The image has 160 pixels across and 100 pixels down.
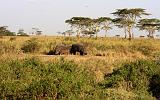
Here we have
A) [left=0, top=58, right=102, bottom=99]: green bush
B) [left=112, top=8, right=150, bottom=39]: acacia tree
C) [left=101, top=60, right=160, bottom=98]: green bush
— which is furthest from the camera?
[left=112, top=8, right=150, bottom=39]: acacia tree

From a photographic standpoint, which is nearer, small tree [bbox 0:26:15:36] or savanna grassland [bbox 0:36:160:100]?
savanna grassland [bbox 0:36:160:100]

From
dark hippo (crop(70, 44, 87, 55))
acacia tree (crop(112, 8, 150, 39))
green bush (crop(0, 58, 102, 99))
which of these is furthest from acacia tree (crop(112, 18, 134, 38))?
green bush (crop(0, 58, 102, 99))

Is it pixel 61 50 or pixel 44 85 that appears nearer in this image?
pixel 44 85

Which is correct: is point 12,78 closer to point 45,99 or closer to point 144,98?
point 45,99

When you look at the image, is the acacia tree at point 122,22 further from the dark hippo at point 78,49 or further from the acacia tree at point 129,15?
the dark hippo at point 78,49

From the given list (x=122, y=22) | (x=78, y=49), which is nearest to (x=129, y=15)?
(x=122, y=22)

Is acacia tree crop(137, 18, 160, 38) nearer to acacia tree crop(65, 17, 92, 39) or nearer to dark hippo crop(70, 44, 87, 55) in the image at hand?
acacia tree crop(65, 17, 92, 39)

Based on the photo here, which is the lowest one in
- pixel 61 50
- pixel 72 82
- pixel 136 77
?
pixel 136 77

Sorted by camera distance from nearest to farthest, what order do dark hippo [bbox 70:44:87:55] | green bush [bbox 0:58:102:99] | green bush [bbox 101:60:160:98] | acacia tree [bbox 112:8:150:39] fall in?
green bush [bbox 0:58:102:99] < green bush [bbox 101:60:160:98] < dark hippo [bbox 70:44:87:55] < acacia tree [bbox 112:8:150:39]

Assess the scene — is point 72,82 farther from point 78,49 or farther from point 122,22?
point 122,22

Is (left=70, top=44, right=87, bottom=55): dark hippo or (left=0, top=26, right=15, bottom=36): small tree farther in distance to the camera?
(left=0, top=26, right=15, bottom=36): small tree

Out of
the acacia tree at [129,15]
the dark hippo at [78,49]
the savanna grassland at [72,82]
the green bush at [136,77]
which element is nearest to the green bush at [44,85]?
the savanna grassland at [72,82]

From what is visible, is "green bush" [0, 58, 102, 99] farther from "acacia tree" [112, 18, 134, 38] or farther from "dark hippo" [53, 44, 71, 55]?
"acacia tree" [112, 18, 134, 38]

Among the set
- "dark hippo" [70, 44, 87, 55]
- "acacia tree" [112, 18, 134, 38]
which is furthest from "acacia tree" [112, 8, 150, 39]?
"dark hippo" [70, 44, 87, 55]
